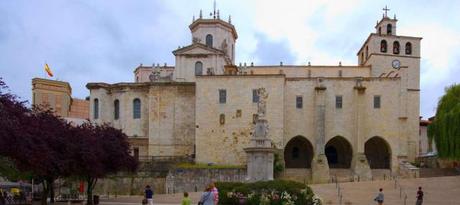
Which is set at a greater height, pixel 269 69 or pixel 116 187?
pixel 269 69

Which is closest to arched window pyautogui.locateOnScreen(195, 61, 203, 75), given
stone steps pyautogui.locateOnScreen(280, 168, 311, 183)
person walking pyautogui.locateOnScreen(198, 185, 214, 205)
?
stone steps pyautogui.locateOnScreen(280, 168, 311, 183)

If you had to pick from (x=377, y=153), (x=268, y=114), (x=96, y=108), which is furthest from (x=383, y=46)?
(x=96, y=108)

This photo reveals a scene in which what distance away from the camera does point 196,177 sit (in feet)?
177

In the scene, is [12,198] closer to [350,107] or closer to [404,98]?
[350,107]

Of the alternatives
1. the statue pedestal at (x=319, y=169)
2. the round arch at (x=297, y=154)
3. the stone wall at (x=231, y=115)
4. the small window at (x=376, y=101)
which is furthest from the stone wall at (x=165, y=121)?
the small window at (x=376, y=101)

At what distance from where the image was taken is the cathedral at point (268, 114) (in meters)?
59.4

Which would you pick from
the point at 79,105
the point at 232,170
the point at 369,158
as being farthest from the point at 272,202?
the point at 79,105

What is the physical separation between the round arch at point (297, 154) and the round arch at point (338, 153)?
1986 mm

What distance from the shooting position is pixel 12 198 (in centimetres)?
3628

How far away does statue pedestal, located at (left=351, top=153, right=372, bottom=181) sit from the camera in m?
57.4

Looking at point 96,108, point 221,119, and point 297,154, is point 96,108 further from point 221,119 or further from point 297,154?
point 297,154

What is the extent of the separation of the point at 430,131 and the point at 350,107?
26.8 ft

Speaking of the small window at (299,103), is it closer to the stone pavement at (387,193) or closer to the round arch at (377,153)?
the round arch at (377,153)

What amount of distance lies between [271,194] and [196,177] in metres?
28.1
